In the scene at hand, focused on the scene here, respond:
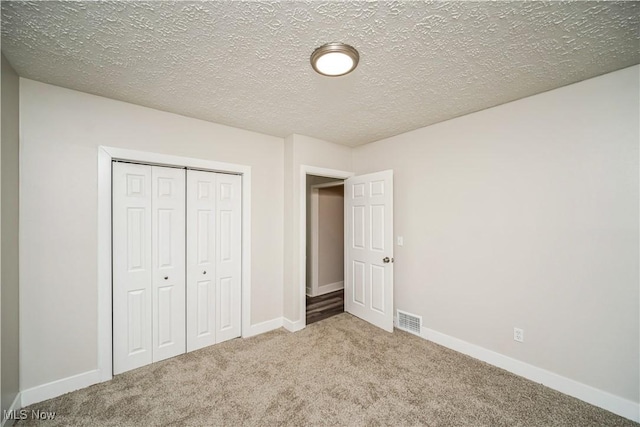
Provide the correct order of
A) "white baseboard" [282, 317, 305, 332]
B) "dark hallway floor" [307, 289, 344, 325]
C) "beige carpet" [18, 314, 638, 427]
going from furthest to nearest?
"dark hallway floor" [307, 289, 344, 325] → "white baseboard" [282, 317, 305, 332] → "beige carpet" [18, 314, 638, 427]

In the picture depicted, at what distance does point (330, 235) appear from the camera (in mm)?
4973

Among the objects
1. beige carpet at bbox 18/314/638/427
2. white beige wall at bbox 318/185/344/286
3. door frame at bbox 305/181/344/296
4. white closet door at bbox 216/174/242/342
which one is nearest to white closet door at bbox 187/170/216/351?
white closet door at bbox 216/174/242/342

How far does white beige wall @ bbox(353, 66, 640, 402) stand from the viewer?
183 centimetres

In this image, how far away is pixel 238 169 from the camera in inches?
117

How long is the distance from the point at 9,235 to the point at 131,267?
0.81m

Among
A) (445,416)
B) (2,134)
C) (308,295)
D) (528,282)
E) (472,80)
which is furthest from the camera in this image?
(308,295)

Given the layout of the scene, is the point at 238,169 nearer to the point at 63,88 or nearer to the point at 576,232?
the point at 63,88

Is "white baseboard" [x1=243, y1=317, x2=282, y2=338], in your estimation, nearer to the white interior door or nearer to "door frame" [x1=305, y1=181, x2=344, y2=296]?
the white interior door

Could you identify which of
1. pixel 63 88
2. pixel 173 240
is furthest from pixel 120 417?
pixel 63 88

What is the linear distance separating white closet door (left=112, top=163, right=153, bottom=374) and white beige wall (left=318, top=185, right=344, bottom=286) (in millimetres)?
2846

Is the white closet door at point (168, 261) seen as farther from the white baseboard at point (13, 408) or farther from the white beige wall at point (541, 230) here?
the white beige wall at point (541, 230)

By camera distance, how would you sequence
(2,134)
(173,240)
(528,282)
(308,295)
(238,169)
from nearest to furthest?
(2,134)
(528,282)
(173,240)
(238,169)
(308,295)

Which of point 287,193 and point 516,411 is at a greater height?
point 287,193

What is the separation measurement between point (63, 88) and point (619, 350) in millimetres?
4615
